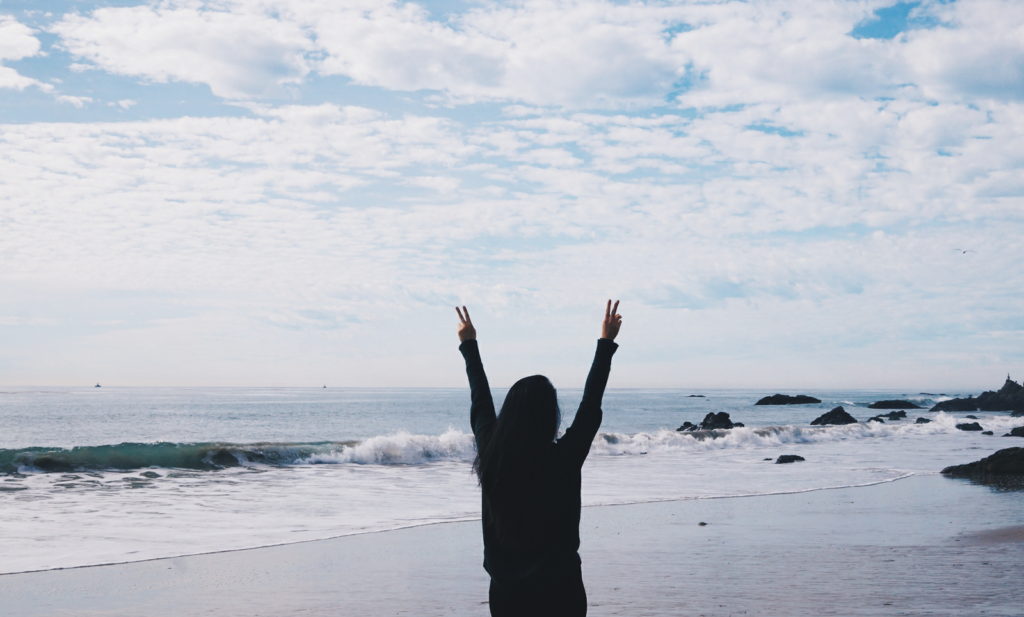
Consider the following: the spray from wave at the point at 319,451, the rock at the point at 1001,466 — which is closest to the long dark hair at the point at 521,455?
the spray from wave at the point at 319,451

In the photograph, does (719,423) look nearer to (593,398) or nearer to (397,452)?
(397,452)

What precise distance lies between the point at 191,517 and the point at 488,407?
12.2 m

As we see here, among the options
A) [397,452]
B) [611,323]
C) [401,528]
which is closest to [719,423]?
[397,452]

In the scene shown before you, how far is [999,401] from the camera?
8212cm

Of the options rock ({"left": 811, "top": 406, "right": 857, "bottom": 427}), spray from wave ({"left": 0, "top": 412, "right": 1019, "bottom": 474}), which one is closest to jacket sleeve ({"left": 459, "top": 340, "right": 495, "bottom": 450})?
spray from wave ({"left": 0, "top": 412, "right": 1019, "bottom": 474})

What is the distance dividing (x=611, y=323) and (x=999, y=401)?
9127 cm

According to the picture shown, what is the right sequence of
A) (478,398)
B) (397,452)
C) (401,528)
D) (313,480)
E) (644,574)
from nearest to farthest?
(478,398) < (644,574) < (401,528) < (313,480) < (397,452)

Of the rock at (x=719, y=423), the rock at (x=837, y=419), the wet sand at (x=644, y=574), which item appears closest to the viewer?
the wet sand at (x=644, y=574)

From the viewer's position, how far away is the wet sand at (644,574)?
8016 millimetres

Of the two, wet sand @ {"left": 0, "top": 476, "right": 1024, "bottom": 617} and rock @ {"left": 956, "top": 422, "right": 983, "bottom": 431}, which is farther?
rock @ {"left": 956, "top": 422, "right": 983, "bottom": 431}

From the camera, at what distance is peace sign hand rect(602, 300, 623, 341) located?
12.8 feet

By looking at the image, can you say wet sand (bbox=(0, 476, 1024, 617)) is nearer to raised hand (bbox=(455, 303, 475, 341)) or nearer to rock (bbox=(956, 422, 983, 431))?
raised hand (bbox=(455, 303, 475, 341))

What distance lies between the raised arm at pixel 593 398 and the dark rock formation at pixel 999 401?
8862cm

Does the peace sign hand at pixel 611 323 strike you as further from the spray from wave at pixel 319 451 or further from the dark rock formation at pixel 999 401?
the dark rock formation at pixel 999 401
